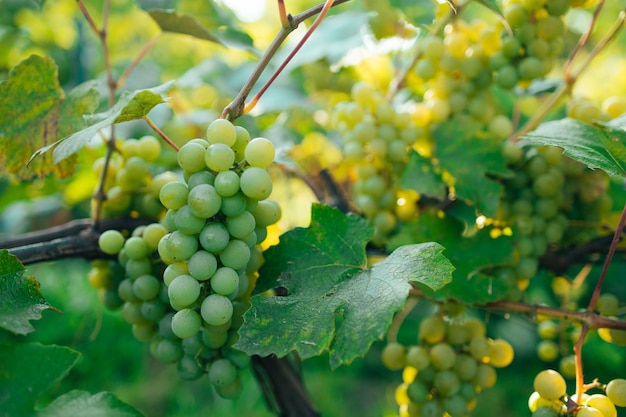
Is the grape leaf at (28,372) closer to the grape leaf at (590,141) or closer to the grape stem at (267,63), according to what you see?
the grape stem at (267,63)

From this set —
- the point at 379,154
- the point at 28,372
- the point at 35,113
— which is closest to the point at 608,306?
the point at 379,154

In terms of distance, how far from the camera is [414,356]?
0.79 m

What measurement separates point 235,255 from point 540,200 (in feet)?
1.73

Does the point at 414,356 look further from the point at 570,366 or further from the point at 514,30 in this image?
the point at 514,30

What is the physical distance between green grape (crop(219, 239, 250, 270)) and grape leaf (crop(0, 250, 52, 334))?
0.20 m

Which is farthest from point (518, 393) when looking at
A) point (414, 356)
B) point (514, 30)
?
point (514, 30)

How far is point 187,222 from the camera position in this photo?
542 mm

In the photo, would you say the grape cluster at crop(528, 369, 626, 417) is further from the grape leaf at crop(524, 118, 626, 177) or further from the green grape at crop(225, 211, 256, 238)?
the green grape at crop(225, 211, 256, 238)

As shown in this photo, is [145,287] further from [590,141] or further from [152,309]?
[590,141]

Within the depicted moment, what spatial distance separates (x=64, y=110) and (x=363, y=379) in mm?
1892

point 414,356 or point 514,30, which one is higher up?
point 514,30

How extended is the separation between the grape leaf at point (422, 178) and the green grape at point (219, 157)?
349 mm

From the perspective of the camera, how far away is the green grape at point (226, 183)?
54cm

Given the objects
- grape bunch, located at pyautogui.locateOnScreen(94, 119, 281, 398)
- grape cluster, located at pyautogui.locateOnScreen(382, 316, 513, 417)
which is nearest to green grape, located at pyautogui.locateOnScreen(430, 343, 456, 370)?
grape cluster, located at pyautogui.locateOnScreen(382, 316, 513, 417)
